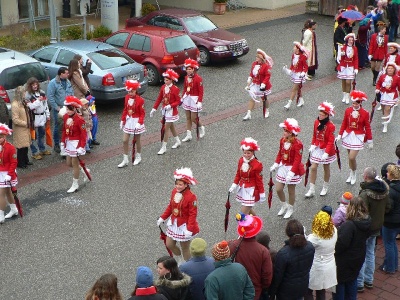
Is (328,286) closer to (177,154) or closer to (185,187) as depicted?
(185,187)

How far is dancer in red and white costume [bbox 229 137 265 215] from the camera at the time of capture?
33.8 feet

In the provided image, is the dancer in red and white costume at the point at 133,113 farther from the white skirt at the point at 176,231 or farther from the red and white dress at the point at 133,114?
the white skirt at the point at 176,231

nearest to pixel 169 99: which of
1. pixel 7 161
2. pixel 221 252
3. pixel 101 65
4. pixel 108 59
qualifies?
pixel 101 65

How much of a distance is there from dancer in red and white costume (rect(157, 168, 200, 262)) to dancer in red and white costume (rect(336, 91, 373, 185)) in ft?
13.7

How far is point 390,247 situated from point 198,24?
13.2m

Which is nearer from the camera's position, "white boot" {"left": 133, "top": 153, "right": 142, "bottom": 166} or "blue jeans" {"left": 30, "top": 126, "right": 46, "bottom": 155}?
"white boot" {"left": 133, "top": 153, "right": 142, "bottom": 166}

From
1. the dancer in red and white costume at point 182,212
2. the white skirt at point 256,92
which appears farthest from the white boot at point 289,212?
the white skirt at point 256,92

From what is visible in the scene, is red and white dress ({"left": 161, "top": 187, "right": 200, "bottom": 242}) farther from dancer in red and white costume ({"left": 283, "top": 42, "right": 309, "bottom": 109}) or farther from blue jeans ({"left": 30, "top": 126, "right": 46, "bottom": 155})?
dancer in red and white costume ({"left": 283, "top": 42, "right": 309, "bottom": 109})

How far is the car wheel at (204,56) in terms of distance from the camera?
20.7 meters

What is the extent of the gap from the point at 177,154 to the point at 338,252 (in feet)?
20.0

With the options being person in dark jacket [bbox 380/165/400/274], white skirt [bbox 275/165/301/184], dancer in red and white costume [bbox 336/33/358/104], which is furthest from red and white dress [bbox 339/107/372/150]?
dancer in red and white costume [bbox 336/33/358/104]

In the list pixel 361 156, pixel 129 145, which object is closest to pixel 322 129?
pixel 361 156

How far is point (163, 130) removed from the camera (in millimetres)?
13906

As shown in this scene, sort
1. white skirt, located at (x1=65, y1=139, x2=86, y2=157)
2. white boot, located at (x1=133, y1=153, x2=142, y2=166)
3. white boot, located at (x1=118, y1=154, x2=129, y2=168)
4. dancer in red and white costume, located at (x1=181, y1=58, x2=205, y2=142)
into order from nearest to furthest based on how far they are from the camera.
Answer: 1. white skirt, located at (x1=65, y1=139, x2=86, y2=157)
2. white boot, located at (x1=118, y1=154, x2=129, y2=168)
3. white boot, located at (x1=133, y1=153, x2=142, y2=166)
4. dancer in red and white costume, located at (x1=181, y1=58, x2=205, y2=142)
